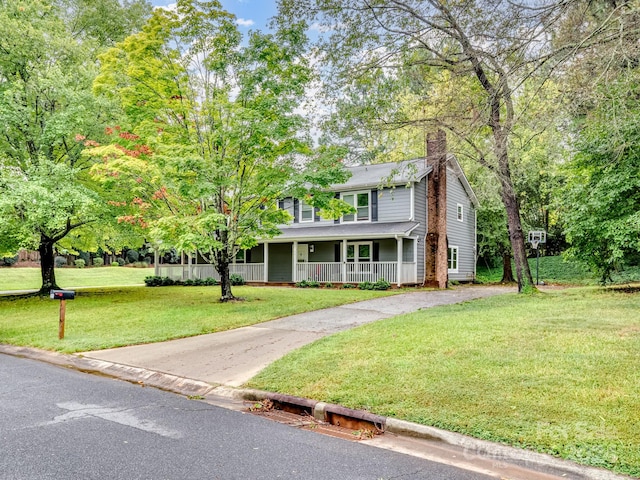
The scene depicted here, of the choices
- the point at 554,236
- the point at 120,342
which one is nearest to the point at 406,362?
the point at 120,342

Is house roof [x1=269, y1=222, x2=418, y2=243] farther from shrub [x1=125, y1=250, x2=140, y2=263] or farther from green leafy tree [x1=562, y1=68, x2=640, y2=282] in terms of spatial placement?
shrub [x1=125, y1=250, x2=140, y2=263]

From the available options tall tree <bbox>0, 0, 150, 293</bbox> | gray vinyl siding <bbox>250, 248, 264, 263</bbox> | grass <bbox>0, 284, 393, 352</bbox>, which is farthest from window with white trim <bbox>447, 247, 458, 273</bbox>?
tall tree <bbox>0, 0, 150, 293</bbox>

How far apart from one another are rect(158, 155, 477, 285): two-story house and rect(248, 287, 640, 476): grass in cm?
1167

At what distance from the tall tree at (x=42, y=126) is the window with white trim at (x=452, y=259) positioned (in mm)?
16703

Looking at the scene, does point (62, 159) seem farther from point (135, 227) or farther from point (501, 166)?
point (501, 166)

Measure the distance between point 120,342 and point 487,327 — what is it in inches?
272

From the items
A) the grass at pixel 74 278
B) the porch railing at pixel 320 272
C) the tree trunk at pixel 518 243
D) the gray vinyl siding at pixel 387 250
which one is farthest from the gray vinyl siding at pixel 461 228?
the grass at pixel 74 278

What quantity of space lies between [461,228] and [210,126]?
16.7m

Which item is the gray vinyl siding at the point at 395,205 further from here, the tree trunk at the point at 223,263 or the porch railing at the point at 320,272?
the tree trunk at the point at 223,263

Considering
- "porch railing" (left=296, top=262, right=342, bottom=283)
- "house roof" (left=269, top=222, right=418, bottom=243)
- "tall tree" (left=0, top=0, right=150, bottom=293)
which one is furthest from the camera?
"porch railing" (left=296, top=262, right=342, bottom=283)

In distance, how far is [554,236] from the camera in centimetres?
3048

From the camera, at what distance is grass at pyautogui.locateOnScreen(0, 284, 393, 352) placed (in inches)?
355

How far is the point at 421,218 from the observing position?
2186 centimetres

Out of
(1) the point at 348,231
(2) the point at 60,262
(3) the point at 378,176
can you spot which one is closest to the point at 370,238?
(1) the point at 348,231
